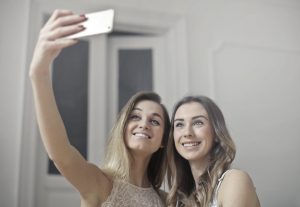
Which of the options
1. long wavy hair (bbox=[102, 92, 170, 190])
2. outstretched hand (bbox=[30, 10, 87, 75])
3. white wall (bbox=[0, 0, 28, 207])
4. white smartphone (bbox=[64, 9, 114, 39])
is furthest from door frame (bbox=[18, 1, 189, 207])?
white smartphone (bbox=[64, 9, 114, 39])

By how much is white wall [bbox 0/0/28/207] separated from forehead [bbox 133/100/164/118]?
3.17 feet

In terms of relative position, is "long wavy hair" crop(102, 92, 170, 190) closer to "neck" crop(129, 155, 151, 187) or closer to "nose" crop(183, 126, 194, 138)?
"neck" crop(129, 155, 151, 187)

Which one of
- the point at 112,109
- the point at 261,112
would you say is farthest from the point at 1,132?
the point at 261,112

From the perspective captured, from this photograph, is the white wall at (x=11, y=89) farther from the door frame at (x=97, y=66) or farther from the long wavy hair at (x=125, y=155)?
the long wavy hair at (x=125, y=155)

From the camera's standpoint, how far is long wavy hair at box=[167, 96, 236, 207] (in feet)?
5.61

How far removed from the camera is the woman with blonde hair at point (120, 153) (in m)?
1.23

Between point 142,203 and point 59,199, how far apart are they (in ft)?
3.23

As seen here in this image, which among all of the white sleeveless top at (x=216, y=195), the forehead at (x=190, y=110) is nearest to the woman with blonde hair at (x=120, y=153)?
the forehead at (x=190, y=110)

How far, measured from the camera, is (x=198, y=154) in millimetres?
1753

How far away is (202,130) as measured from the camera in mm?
1761

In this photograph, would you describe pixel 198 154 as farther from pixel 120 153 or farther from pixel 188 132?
pixel 120 153

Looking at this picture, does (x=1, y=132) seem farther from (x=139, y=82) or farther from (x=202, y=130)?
(x=202, y=130)

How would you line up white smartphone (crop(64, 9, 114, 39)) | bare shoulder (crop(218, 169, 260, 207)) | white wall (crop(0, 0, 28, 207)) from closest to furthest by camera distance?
1. white smartphone (crop(64, 9, 114, 39))
2. bare shoulder (crop(218, 169, 260, 207))
3. white wall (crop(0, 0, 28, 207))

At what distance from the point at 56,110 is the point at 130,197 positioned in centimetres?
62
